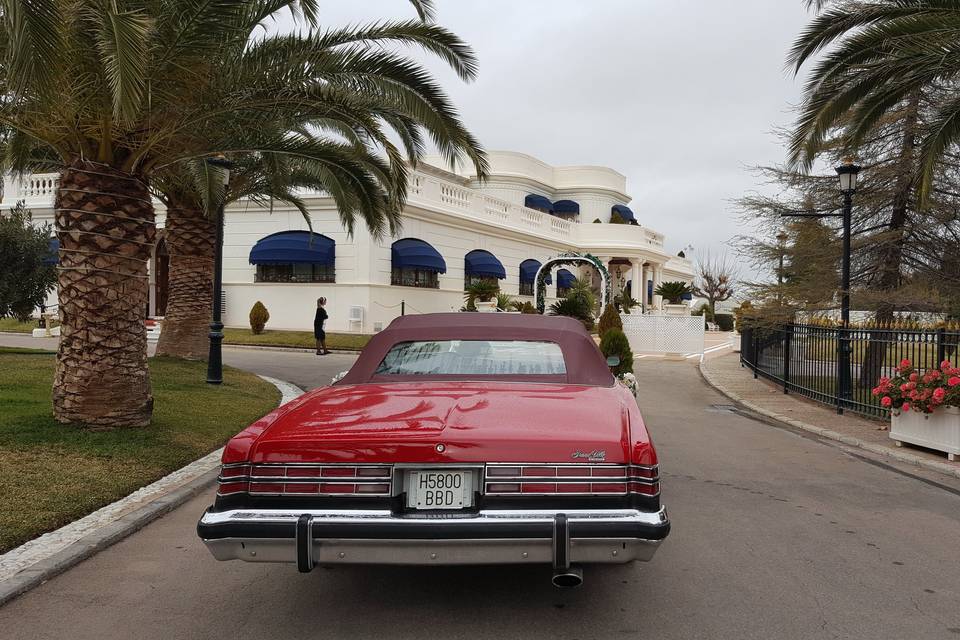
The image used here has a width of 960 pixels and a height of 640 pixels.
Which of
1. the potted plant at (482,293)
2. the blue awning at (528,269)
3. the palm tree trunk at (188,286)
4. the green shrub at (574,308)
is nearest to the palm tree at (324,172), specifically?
the palm tree trunk at (188,286)

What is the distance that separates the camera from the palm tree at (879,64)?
9617 millimetres

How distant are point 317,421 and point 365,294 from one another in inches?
925

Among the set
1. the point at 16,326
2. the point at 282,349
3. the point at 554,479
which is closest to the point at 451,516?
the point at 554,479

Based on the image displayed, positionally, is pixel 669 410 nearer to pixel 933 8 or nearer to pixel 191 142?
pixel 933 8

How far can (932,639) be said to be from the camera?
3471mm

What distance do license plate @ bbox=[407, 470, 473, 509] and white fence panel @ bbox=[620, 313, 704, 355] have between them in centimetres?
2623

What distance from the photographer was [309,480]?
338 cm

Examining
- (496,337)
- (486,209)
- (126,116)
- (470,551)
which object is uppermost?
(486,209)

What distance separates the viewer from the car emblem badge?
334cm

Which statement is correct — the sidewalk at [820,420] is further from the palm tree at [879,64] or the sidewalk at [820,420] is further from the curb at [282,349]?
the curb at [282,349]

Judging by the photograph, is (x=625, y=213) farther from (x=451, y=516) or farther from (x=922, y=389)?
(x=451, y=516)

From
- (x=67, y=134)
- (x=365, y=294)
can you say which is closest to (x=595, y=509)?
(x=67, y=134)

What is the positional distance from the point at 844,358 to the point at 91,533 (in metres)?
11.4

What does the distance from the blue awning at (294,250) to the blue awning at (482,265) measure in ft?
24.2
